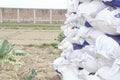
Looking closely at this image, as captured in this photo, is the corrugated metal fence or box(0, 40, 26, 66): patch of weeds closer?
box(0, 40, 26, 66): patch of weeds

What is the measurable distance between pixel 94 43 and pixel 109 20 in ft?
1.69

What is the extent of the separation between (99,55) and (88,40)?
523 mm

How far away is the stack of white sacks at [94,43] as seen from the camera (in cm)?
308

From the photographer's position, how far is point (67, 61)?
4.62 m

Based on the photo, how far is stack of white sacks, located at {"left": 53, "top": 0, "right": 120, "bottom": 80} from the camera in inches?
121

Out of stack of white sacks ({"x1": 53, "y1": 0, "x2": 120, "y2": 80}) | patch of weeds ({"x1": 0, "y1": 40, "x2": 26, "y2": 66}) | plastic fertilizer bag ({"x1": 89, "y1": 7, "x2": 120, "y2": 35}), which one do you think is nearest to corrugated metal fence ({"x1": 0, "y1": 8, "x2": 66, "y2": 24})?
patch of weeds ({"x1": 0, "y1": 40, "x2": 26, "y2": 66})

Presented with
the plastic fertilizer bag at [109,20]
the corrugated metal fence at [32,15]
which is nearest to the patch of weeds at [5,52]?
the plastic fertilizer bag at [109,20]

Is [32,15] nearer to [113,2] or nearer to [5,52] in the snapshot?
[5,52]

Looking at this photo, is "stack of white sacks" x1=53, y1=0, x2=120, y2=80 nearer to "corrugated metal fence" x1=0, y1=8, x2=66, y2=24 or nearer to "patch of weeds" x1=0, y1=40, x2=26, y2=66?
"patch of weeds" x1=0, y1=40, x2=26, y2=66

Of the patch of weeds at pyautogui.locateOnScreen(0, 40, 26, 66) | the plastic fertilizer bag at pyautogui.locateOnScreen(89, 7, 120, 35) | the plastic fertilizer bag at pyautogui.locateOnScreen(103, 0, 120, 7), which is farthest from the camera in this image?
the patch of weeds at pyautogui.locateOnScreen(0, 40, 26, 66)

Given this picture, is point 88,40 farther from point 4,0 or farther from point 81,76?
point 4,0

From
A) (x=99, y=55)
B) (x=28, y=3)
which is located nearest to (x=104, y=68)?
(x=99, y=55)

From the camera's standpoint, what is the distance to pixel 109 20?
3127mm

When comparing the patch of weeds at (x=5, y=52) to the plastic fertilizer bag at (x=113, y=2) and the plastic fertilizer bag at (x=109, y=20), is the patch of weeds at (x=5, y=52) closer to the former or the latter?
the plastic fertilizer bag at (x=109, y=20)
